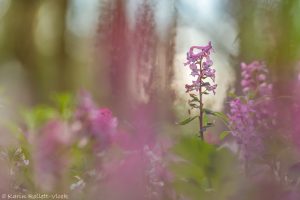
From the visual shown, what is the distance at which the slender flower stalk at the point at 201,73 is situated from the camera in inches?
29.7

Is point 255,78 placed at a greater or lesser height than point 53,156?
greater

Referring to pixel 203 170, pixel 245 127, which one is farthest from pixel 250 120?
pixel 203 170

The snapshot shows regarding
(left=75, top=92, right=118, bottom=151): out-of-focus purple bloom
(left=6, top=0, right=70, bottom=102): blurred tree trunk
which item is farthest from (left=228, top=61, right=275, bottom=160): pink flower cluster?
(left=6, top=0, right=70, bottom=102): blurred tree trunk

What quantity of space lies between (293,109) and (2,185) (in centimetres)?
39

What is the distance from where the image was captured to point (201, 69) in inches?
29.8

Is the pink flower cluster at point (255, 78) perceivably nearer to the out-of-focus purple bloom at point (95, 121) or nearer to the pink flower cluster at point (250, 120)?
the pink flower cluster at point (250, 120)

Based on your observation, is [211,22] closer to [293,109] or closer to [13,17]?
[293,109]

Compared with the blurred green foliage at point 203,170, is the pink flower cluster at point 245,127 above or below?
above

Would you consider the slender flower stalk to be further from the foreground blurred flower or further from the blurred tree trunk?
the blurred tree trunk

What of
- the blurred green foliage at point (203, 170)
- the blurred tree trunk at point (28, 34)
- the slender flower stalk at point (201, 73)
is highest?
the blurred tree trunk at point (28, 34)

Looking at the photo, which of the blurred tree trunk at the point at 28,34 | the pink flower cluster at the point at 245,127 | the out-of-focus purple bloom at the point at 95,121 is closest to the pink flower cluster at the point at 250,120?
the pink flower cluster at the point at 245,127

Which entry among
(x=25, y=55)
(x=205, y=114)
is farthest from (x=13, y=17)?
(x=205, y=114)

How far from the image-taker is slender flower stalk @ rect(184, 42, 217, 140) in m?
0.75

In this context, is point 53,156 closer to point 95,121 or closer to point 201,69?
point 95,121
